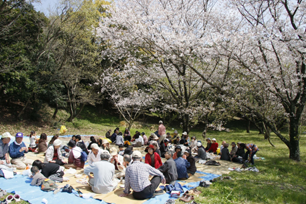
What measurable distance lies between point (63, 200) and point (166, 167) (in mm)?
2463

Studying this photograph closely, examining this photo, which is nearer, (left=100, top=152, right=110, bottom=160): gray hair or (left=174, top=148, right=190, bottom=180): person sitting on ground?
(left=100, top=152, right=110, bottom=160): gray hair

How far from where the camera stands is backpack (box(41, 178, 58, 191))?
4.31 metres

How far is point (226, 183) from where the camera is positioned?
5.19 m

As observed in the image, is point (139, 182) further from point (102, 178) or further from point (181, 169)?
point (181, 169)

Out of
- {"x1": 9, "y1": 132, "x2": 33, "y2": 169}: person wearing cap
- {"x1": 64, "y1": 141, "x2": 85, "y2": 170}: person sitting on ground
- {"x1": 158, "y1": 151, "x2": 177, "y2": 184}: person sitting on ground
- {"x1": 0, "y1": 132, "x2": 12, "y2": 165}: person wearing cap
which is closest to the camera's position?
{"x1": 158, "y1": 151, "x2": 177, "y2": 184}: person sitting on ground

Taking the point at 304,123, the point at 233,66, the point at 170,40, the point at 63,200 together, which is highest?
the point at 170,40

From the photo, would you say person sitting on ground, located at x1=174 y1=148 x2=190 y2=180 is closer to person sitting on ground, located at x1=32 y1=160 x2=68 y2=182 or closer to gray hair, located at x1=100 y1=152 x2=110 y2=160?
gray hair, located at x1=100 y1=152 x2=110 y2=160

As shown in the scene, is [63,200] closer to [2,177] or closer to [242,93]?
[2,177]

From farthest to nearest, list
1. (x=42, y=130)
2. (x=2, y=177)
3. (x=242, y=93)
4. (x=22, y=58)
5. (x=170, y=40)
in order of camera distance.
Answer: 1. (x=42, y=130)
2. (x=22, y=58)
3. (x=242, y=93)
4. (x=170, y=40)
5. (x=2, y=177)

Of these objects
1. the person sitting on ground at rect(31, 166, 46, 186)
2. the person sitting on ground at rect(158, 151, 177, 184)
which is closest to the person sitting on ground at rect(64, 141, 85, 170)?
the person sitting on ground at rect(31, 166, 46, 186)

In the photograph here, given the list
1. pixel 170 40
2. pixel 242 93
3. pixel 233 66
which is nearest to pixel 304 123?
pixel 242 93

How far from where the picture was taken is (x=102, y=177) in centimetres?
443

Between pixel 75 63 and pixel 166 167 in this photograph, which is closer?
pixel 166 167

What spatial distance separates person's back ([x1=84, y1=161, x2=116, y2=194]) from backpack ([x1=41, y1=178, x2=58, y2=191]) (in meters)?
0.77
